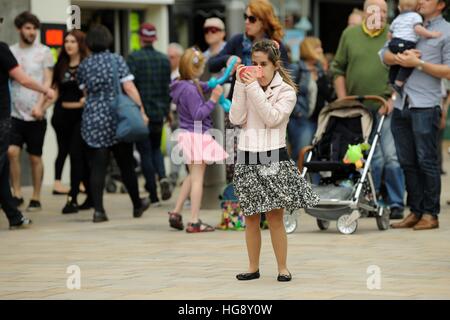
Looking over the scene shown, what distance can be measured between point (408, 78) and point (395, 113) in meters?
0.40

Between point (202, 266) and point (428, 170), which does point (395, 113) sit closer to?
point (428, 170)

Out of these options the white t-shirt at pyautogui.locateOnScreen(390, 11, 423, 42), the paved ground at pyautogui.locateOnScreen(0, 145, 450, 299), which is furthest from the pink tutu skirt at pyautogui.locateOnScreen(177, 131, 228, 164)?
the white t-shirt at pyautogui.locateOnScreen(390, 11, 423, 42)

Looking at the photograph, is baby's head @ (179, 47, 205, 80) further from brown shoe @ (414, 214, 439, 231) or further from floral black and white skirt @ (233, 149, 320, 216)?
floral black and white skirt @ (233, 149, 320, 216)

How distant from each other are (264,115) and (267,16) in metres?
3.49

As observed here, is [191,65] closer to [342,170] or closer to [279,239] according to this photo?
[342,170]

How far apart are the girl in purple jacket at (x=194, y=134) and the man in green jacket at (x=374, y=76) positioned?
1903 mm

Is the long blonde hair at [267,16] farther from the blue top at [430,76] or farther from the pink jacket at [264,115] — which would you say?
the pink jacket at [264,115]

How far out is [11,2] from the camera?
17766mm

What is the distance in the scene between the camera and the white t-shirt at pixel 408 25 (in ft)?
38.3

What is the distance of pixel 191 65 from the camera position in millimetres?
12211

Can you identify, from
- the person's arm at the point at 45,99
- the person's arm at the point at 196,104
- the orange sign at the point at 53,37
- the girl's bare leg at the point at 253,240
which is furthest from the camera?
the orange sign at the point at 53,37

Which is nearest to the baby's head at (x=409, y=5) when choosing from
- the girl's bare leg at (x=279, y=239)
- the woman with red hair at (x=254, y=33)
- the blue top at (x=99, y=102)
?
the woman with red hair at (x=254, y=33)

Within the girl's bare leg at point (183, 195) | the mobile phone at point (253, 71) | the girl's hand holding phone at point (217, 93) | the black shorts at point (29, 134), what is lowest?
the girl's bare leg at point (183, 195)
